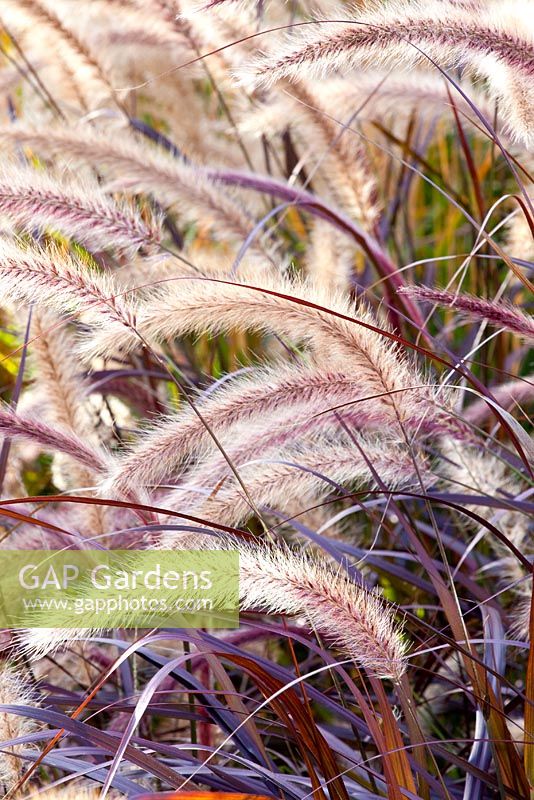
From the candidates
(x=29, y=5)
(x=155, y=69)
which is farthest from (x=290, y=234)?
(x=29, y=5)

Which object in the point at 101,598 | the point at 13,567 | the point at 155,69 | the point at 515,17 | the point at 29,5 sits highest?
the point at 515,17

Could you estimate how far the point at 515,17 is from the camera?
1.33 m

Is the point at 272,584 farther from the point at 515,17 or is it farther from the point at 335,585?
the point at 515,17

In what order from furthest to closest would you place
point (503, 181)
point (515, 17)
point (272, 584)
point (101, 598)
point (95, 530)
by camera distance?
point (503, 181) → point (95, 530) → point (515, 17) → point (101, 598) → point (272, 584)

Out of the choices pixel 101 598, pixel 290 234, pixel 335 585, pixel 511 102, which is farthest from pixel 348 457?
pixel 290 234

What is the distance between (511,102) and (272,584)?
0.86m

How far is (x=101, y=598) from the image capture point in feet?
3.81

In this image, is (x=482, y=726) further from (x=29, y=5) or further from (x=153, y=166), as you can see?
(x=29, y=5)

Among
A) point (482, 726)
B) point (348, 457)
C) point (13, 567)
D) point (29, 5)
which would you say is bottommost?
point (13, 567)

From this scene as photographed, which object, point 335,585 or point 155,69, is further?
point 155,69

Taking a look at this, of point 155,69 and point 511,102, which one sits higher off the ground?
point 511,102

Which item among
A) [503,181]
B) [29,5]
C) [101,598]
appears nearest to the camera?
[101,598]

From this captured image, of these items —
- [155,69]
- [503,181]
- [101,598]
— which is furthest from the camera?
[503,181]

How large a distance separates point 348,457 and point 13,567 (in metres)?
0.64
